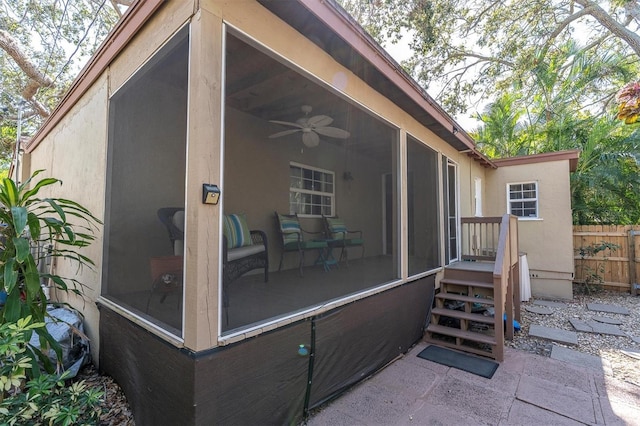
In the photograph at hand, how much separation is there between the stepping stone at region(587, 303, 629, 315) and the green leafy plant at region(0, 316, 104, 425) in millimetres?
7259

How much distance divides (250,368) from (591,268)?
26.6 feet

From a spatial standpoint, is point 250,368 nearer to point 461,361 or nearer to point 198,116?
point 198,116

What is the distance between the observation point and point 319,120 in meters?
4.25

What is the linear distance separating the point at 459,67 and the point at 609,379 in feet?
31.5

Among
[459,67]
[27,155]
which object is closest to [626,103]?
[459,67]

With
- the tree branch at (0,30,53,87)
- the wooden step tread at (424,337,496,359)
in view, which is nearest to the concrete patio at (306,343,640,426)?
the wooden step tread at (424,337,496,359)

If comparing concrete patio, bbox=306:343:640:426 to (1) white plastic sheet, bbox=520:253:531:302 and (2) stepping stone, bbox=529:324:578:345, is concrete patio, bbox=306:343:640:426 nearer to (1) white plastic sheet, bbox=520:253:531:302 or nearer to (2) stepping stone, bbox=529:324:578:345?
(2) stepping stone, bbox=529:324:578:345

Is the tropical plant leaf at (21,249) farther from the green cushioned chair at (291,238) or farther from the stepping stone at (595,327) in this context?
the stepping stone at (595,327)

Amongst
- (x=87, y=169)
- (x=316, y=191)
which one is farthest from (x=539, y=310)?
(x=87, y=169)

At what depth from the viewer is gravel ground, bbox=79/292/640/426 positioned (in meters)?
2.28

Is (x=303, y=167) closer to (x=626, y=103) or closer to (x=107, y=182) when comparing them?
(x=107, y=182)

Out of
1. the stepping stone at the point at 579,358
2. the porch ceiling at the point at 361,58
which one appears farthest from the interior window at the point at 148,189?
the stepping stone at the point at 579,358

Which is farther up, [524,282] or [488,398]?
[524,282]

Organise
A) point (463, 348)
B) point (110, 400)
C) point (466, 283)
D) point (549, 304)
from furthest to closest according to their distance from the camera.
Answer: point (549, 304) < point (466, 283) < point (463, 348) < point (110, 400)
